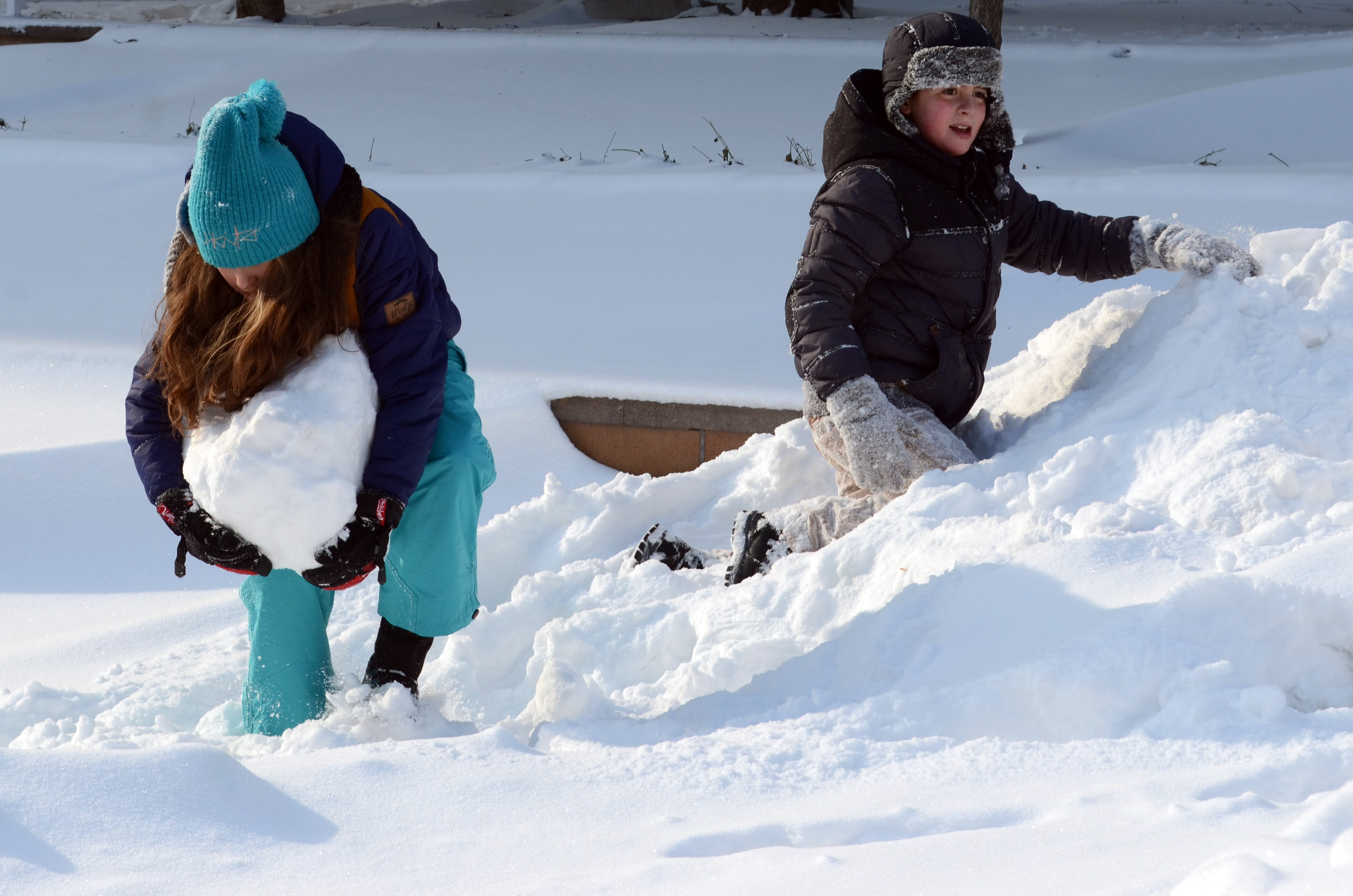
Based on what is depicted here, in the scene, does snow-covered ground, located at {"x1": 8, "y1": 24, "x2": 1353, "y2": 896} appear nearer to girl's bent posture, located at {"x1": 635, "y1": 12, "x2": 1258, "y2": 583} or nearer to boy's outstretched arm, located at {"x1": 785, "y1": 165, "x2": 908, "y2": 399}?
girl's bent posture, located at {"x1": 635, "y1": 12, "x2": 1258, "y2": 583}

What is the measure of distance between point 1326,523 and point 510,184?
4.23 m

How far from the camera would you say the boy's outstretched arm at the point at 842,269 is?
2799 mm

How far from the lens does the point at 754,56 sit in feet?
27.5

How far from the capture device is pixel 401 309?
2256mm

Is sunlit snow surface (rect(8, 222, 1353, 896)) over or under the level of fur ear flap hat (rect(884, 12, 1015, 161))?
under

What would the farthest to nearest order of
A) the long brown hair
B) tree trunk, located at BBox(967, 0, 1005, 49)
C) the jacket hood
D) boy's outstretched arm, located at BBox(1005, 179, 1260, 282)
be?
tree trunk, located at BBox(967, 0, 1005, 49)
boy's outstretched arm, located at BBox(1005, 179, 1260, 282)
the jacket hood
the long brown hair

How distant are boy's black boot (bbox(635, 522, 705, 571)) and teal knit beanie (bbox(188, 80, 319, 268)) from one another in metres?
1.30

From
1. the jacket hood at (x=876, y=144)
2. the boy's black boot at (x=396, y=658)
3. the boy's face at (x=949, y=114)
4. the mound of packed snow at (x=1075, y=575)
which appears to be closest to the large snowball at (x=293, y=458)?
the boy's black boot at (x=396, y=658)

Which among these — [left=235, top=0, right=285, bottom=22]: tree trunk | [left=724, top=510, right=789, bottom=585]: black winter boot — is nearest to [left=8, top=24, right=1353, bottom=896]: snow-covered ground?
[left=724, top=510, right=789, bottom=585]: black winter boot

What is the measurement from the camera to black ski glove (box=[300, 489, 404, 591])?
85.8 inches

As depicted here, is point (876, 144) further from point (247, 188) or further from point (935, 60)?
point (247, 188)

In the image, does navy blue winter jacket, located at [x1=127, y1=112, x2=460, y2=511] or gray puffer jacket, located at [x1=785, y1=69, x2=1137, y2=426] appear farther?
gray puffer jacket, located at [x1=785, y1=69, x2=1137, y2=426]

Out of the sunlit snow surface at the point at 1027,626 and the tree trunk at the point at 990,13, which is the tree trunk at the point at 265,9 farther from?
the sunlit snow surface at the point at 1027,626

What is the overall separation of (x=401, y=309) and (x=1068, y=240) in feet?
5.60
